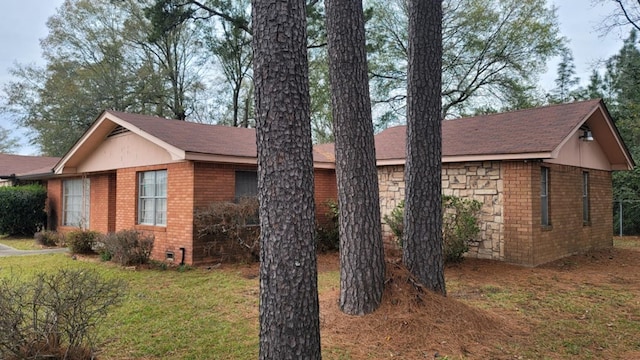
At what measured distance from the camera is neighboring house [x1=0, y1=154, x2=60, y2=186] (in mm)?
17689

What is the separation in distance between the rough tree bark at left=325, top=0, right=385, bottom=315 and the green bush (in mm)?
15787

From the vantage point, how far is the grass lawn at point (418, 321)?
→ 4.25 m

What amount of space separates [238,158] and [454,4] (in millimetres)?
19297

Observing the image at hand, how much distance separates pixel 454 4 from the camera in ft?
76.3

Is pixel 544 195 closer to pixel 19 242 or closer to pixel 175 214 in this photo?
pixel 175 214

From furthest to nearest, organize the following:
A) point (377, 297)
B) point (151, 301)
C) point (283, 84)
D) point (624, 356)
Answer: point (151, 301) → point (377, 297) → point (624, 356) → point (283, 84)

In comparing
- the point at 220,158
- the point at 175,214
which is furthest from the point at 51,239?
the point at 220,158

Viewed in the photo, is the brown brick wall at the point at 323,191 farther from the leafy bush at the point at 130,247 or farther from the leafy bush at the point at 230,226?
the leafy bush at the point at 130,247

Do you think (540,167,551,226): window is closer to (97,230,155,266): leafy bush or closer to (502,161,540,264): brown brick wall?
(502,161,540,264): brown brick wall

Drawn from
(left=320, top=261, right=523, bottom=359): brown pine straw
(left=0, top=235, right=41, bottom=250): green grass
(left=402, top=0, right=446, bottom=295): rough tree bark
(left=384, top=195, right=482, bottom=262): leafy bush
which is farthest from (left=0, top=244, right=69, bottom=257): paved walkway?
(left=402, top=0, right=446, bottom=295): rough tree bark

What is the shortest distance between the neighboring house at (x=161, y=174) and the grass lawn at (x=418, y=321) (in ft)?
7.38

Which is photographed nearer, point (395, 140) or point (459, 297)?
point (459, 297)

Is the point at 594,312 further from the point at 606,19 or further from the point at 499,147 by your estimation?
the point at 606,19

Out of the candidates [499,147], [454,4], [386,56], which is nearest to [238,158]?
[499,147]
